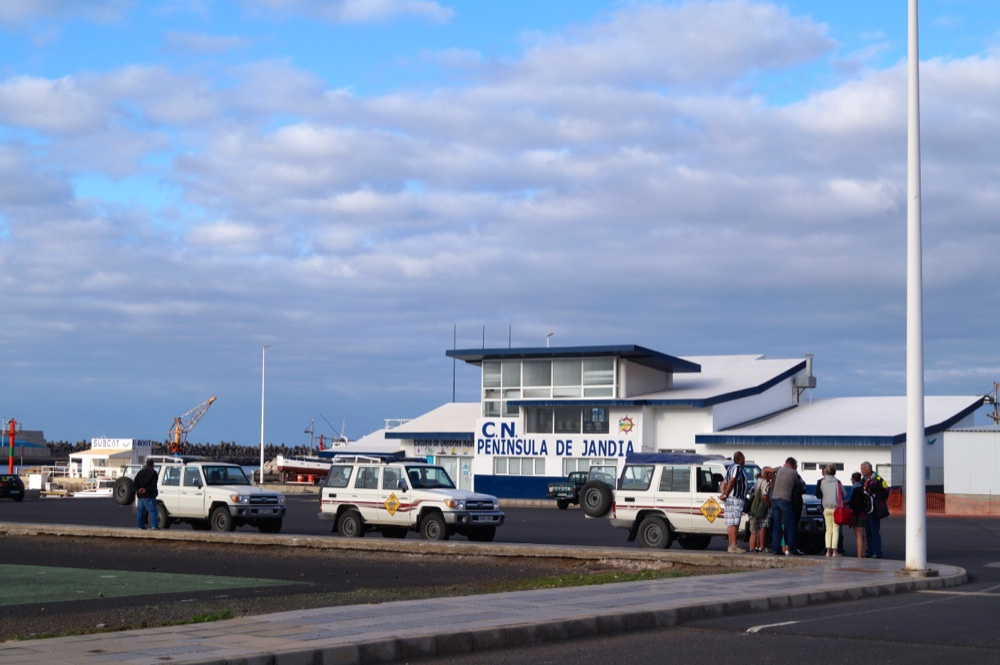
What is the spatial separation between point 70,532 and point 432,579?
12.7m

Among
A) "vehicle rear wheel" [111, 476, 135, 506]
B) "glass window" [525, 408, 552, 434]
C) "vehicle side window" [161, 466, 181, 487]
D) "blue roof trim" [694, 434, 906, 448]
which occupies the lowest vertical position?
"vehicle rear wheel" [111, 476, 135, 506]

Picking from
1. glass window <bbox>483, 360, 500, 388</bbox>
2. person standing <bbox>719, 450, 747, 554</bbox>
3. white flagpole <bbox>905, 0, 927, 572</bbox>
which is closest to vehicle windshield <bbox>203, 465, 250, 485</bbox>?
person standing <bbox>719, 450, 747, 554</bbox>

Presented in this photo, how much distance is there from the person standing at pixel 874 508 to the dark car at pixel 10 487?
4404cm

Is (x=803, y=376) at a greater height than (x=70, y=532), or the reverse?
(x=803, y=376)

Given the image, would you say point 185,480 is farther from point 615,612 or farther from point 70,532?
point 615,612

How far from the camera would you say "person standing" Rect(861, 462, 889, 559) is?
22.1 meters

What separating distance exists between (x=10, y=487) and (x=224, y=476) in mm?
29839

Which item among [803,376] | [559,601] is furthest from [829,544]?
[803,376]

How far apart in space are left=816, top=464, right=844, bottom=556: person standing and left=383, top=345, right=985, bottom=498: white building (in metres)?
31.9

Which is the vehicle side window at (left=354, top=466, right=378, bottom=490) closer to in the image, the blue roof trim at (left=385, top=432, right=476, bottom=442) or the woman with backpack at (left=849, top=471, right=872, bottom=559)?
the woman with backpack at (left=849, top=471, right=872, bottom=559)

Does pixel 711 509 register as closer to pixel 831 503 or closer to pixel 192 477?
pixel 831 503

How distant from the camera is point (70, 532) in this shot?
27.8 m

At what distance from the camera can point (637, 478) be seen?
25.1m

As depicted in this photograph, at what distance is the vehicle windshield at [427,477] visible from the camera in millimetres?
27547
